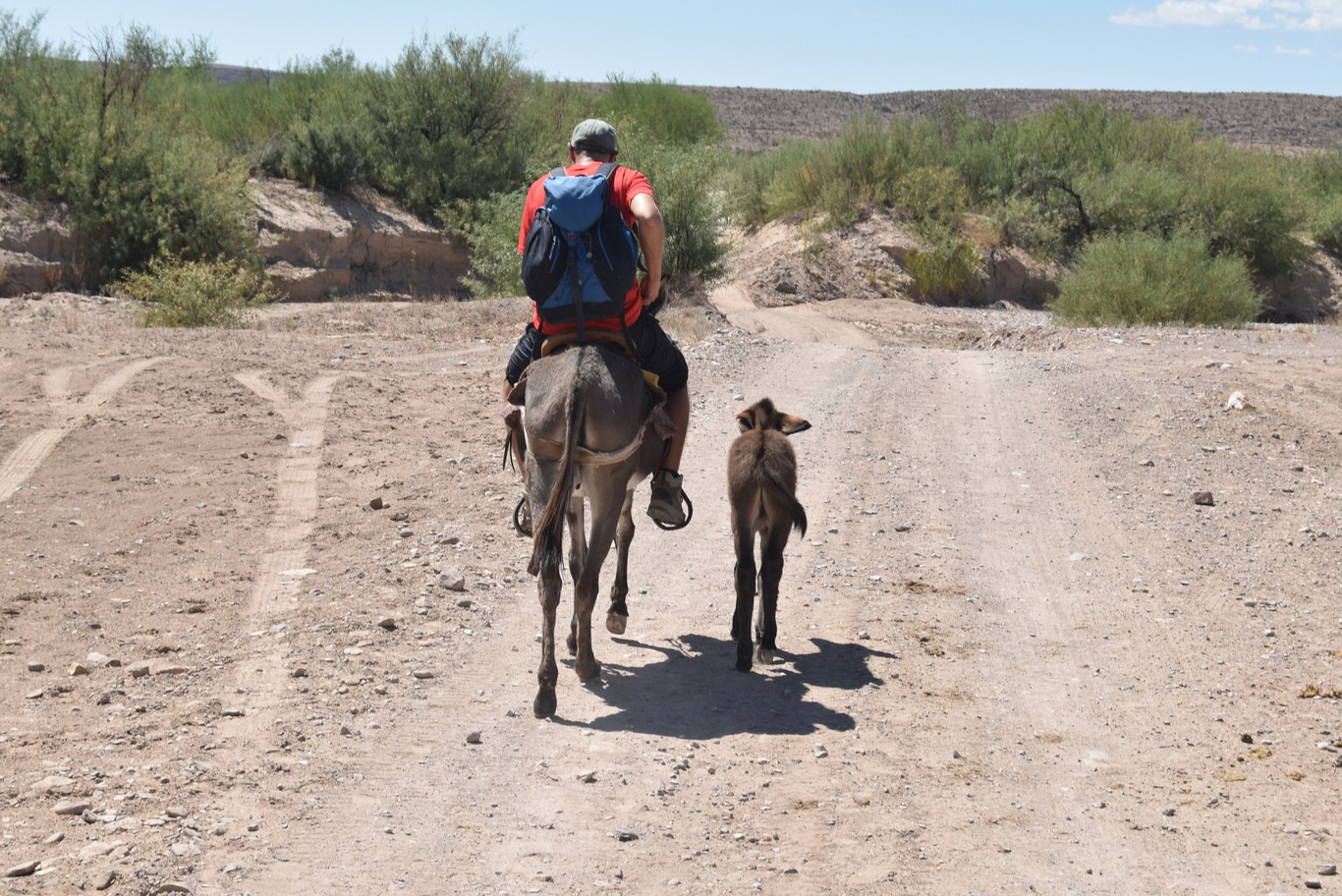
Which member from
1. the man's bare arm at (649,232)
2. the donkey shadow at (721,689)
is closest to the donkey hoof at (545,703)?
the donkey shadow at (721,689)

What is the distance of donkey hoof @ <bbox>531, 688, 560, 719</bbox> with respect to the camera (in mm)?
4871

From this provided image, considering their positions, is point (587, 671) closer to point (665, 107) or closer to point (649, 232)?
point (649, 232)

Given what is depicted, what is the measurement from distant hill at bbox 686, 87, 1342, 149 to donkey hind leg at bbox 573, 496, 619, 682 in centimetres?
7504

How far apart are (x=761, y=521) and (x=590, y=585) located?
910mm

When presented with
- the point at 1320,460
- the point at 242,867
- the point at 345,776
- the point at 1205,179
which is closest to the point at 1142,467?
the point at 1320,460

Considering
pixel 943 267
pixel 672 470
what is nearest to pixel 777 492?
pixel 672 470

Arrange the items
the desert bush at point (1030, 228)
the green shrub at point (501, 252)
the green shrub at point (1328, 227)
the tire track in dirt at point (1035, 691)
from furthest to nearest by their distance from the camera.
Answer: the green shrub at point (1328, 227)
the desert bush at point (1030, 228)
the green shrub at point (501, 252)
the tire track in dirt at point (1035, 691)

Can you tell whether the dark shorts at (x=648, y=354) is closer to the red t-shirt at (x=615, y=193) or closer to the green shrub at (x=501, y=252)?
the red t-shirt at (x=615, y=193)

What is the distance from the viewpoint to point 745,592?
17.9 feet

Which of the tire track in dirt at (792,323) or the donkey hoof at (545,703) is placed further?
the tire track in dirt at (792,323)

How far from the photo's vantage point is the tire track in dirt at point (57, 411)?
917cm

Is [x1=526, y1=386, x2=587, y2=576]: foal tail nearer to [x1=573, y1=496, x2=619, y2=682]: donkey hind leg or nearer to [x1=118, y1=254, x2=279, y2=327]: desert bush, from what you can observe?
[x1=573, y1=496, x2=619, y2=682]: donkey hind leg

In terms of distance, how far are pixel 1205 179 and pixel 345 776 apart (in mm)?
32738

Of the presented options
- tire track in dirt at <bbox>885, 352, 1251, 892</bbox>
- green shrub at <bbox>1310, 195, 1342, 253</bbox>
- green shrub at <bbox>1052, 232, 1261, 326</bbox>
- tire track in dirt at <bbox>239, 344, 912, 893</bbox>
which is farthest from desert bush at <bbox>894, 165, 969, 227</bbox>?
tire track in dirt at <bbox>239, 344, 912, 893</bbox>
